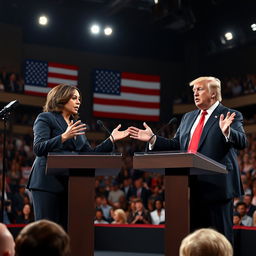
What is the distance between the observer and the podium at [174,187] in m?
2.81

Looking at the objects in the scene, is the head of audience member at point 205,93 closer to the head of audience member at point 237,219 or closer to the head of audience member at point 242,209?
the head of audience member at point 237,219

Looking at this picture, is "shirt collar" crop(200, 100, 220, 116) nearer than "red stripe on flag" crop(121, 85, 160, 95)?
Yes

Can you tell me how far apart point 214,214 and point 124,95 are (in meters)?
10.9

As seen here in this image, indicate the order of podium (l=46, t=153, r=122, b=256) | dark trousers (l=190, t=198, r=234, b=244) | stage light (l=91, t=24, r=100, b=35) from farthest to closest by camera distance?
stage light (l=91, t=24, r=100, b=35) → dark trousers (l=190, t=198, r=234, b=244) → podium (l=46, t=153, r=122, b=256)

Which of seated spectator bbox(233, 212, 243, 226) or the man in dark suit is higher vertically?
the man in dark suit

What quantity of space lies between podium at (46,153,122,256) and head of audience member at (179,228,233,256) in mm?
1318

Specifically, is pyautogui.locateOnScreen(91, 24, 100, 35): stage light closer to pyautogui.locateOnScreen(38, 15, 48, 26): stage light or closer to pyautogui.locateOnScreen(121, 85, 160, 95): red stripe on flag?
pyautogui.locateOnScreen(38, 15, 48, 26): stage light

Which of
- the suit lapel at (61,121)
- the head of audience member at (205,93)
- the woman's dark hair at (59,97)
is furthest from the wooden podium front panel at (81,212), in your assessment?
the head of audience member at (205,93)

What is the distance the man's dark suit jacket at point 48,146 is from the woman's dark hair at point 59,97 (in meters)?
0.05

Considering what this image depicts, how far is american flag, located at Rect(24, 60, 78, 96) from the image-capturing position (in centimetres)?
1331

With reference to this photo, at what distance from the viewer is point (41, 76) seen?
1334 cm

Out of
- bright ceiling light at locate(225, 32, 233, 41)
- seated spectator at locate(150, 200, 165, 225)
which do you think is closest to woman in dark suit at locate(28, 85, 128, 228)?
seated spectator at locate(150, 200, 165, 225)

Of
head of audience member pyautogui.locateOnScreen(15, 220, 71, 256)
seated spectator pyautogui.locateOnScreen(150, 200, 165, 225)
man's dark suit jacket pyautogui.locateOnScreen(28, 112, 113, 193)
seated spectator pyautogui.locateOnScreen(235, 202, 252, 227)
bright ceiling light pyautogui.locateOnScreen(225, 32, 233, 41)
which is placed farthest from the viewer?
bright ceiling light pyautogui.locateOnScreen(225, 32, 233, 41)

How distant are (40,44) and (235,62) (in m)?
5.35
